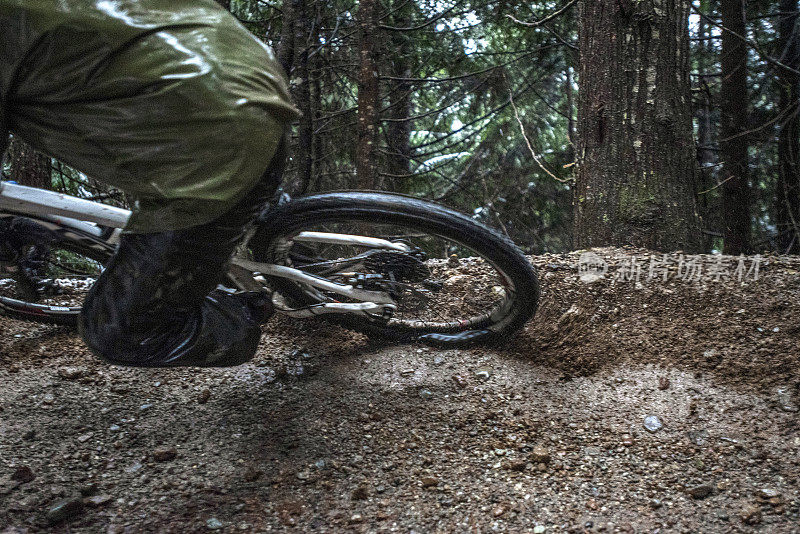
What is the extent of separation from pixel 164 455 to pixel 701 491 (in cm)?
199

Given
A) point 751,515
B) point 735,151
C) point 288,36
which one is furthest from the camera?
point 735,151

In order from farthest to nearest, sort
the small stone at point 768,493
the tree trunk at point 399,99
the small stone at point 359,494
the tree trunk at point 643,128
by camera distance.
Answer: the tree trunk at point 399,99 < the tree trunk at point 643,128 < the small stone at point 359,494 < the small stone at point 768,493

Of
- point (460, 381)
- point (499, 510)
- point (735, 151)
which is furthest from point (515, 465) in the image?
point (735, 151)

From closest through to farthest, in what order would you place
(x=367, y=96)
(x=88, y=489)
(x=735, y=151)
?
(x=88, y=489) < (x=367, y=96) < (x=735, y=151)

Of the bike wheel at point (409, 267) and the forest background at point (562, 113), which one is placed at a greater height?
the forest background at point (562, 113)

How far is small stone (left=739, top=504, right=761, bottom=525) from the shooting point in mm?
1930

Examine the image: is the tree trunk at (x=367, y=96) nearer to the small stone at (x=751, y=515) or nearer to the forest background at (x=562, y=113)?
the forest background at (x=562, y=113)

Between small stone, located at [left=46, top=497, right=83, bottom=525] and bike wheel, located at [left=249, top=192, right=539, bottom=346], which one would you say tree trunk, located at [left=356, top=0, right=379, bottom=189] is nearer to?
bike wheel, located at [left=249, top=192, right=539, bottom=346]

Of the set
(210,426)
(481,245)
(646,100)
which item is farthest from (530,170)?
(210,426)

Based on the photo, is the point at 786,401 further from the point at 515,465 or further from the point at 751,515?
the point at 515,465

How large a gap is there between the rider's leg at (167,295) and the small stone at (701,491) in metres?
1.72

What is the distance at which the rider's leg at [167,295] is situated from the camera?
1.89 metres

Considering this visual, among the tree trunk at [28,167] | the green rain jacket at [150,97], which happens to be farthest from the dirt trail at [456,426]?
the tree trunk at [28,167]

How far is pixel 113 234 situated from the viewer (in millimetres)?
2316
